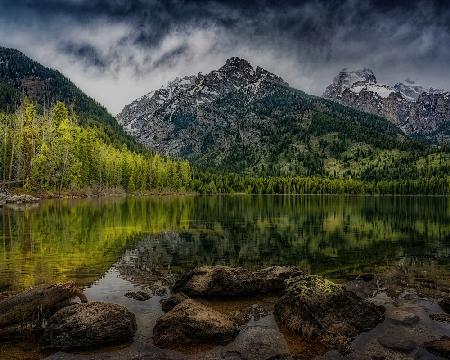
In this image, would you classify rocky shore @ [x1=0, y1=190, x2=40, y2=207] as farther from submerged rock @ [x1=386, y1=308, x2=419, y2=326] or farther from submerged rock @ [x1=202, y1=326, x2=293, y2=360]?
submerged rock @ [x1=386, y1=308, x2=419, y2=326]

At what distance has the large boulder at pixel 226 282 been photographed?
27.0 metres

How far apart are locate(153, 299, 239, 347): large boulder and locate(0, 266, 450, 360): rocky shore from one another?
44 mm

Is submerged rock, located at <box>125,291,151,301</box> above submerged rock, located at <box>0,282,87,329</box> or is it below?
below

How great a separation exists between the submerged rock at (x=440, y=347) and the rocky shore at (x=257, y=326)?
39 millimetres

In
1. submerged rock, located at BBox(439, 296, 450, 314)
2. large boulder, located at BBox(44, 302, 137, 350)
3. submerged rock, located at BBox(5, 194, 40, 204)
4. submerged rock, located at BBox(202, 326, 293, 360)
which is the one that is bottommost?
submerged rock, located at BBox(5, 194, 40, 204)

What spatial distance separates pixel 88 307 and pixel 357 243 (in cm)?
4004

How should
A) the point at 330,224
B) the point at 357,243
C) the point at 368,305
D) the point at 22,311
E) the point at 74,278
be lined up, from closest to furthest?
the point at 22,311 → the point at 368,305 → the point at 74,278 → the point at 357,243 → the point at 330,224

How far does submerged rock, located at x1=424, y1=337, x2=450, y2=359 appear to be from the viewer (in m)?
18.1

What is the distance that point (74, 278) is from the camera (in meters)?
30.9

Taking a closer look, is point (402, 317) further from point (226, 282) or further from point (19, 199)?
point (19, 199)

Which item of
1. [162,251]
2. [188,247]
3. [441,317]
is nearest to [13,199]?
[188,247]

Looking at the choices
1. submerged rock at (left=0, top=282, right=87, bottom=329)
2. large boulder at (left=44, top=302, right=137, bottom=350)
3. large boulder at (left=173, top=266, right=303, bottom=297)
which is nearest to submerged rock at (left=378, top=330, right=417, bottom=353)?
large boulder at (left=173, top=266, right=303, bottom=297)

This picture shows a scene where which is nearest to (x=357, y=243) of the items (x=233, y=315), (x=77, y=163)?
(x=233, y=315)

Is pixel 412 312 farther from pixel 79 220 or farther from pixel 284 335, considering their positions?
pixel 79 220
